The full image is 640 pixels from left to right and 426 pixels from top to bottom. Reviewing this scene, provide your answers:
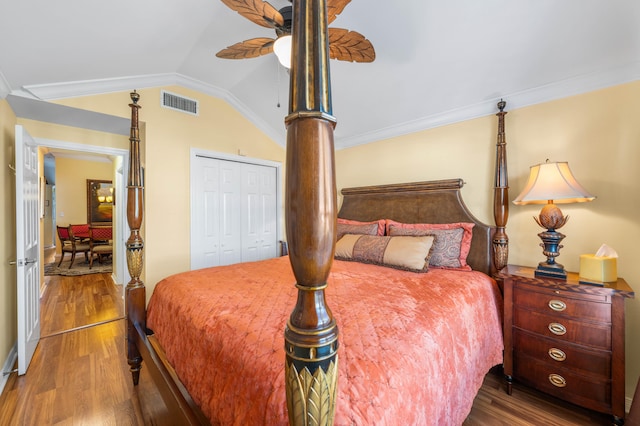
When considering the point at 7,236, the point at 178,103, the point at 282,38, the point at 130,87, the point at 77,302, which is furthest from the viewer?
the point at 77,302

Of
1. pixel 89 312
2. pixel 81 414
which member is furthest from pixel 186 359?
pixel 89 312

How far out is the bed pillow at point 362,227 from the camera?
2.90 metres

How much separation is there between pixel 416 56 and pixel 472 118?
0.84 m

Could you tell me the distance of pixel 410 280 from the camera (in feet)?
6.47

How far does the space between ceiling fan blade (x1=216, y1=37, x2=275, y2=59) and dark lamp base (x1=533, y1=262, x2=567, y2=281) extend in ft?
7.93

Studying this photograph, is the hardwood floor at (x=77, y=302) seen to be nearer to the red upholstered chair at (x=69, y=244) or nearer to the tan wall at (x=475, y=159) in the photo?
the tan wall at (x=475, y=159)

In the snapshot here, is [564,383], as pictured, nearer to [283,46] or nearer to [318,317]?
[318,317]

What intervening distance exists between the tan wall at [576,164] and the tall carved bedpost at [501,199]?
6.3 inches

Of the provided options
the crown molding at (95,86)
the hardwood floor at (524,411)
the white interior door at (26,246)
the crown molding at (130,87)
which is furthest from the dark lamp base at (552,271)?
the white interior door at (26,246)

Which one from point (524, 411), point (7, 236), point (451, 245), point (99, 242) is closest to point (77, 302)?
point (7, 236)

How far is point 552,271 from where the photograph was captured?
74.3 inches

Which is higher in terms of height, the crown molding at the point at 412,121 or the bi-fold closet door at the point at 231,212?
Result: the crown molding at the point at 412,121

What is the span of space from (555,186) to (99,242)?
8.52 meters

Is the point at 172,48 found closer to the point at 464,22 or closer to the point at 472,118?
the point at 464,22
